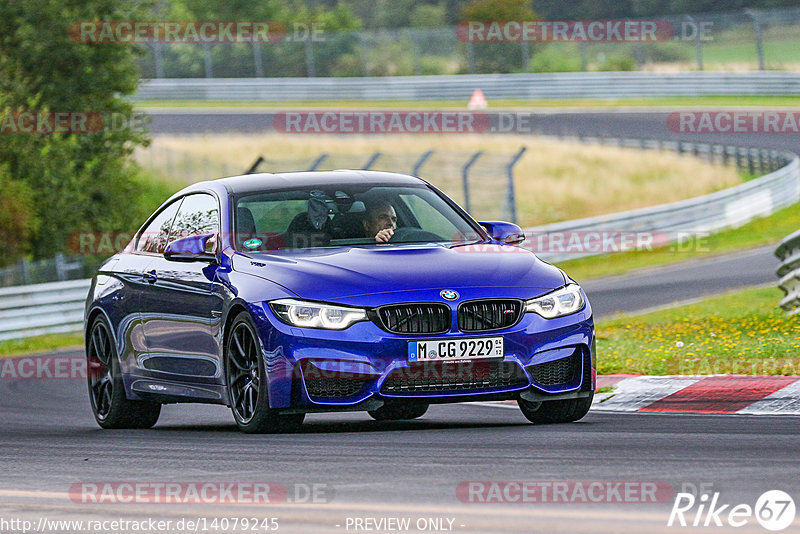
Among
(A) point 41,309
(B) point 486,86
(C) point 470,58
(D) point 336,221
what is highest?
(D) point 336,221

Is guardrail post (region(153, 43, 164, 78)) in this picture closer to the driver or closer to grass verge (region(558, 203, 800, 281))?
grass verge (region(558, 203, 800, 281))

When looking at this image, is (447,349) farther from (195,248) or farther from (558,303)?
(195,248)

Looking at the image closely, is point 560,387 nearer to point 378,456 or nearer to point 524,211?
point 378,456

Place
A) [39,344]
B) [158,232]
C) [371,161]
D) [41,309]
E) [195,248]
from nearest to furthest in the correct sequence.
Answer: [195,248] < [158,232] < [39,344] < [41,309] < [371,161]

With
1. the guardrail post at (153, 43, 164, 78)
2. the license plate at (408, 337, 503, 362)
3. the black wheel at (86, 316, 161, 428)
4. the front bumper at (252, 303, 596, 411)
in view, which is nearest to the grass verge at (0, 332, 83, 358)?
the black wheel at (86, 316, 161, 428)

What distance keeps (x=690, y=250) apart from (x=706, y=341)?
1533 cm

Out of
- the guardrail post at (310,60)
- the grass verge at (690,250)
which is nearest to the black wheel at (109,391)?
the grass verge at (690,250)

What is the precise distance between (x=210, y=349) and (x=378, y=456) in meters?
2.01

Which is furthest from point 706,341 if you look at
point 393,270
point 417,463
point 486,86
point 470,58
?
point 470,58

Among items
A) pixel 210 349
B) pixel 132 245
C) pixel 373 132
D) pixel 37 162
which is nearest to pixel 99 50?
pixel 37 162

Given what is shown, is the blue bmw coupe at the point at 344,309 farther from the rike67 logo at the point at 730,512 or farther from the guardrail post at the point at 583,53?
the guardrail post at the point at 583,53

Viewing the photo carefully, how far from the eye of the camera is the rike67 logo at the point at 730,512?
5.40 meters

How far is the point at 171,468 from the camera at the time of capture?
24.7 ft

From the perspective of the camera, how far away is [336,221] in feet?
31.1
